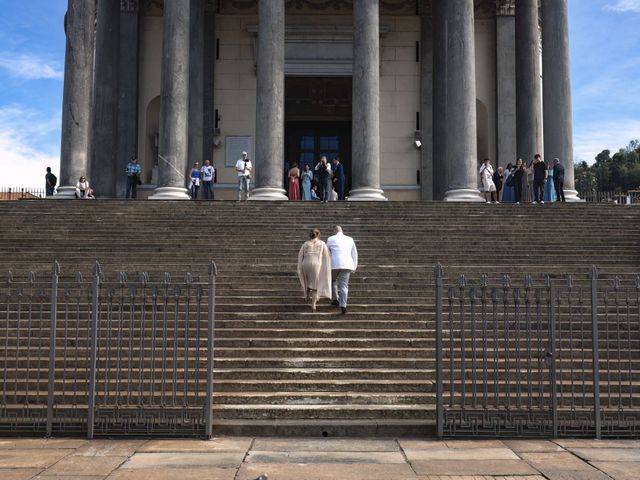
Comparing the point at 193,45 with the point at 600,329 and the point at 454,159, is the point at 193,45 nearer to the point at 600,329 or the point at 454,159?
the point at 454,159

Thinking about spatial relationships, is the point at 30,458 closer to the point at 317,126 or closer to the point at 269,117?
the point at 269,117

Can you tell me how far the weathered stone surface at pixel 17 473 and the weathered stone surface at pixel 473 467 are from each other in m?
3.03

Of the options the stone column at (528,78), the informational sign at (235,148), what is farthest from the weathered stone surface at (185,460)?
the informational sign at (235,148)

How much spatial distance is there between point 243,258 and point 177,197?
6672 millimetres

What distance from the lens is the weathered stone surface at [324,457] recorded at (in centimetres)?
604

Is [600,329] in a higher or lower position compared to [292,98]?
lower

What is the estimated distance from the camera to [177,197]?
19.0m

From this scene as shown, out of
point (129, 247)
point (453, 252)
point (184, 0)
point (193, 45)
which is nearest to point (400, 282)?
point (453, 252)

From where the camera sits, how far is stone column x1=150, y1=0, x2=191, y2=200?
752 inches

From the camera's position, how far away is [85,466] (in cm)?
584

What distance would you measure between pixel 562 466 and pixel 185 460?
10.3 ft

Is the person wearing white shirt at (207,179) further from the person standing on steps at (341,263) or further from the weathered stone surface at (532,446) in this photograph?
the weathered stone surface at (532,446)

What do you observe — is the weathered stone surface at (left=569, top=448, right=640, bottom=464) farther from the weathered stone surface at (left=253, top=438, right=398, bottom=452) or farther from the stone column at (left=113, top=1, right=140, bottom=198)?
the stone column at (left=113, top=1, right=140, bottom=198)

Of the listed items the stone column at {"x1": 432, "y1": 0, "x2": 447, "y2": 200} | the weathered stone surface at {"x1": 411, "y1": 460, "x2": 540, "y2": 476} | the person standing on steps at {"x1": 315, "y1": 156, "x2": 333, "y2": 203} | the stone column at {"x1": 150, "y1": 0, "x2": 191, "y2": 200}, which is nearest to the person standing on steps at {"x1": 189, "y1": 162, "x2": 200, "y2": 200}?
the stone column at {"x1": 150, "y1": 0, "x2": 191, "y2": 200}
